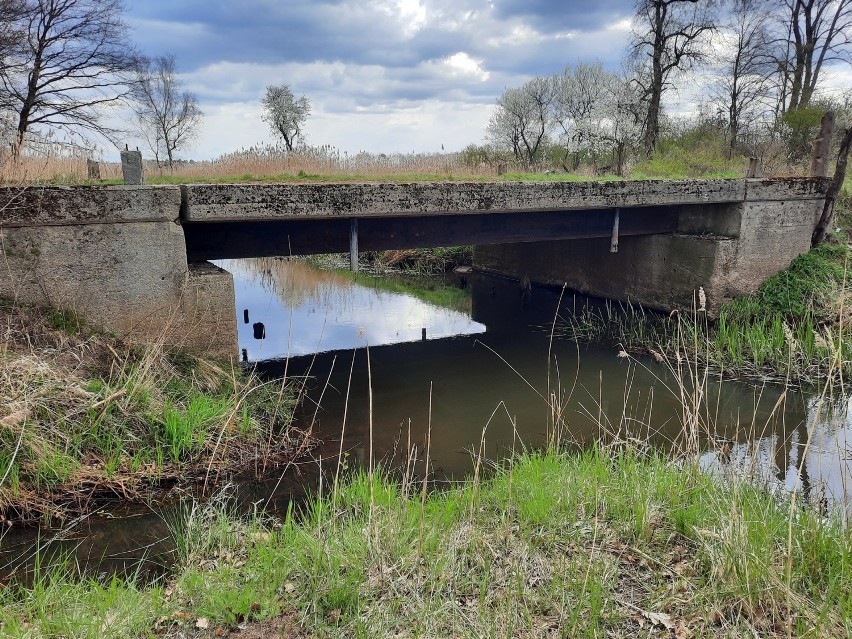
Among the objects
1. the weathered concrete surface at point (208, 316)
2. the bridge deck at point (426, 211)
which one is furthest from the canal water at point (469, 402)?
the bridge deck at point (426, 211)

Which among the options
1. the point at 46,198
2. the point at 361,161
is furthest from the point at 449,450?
the point at 361,161

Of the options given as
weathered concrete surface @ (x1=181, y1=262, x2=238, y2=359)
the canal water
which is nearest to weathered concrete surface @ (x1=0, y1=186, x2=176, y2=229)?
weathered concrete surface @ (x1=181, y1=262, x2=238, y2=359)

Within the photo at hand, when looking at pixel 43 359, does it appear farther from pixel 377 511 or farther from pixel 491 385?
pixel 491 385

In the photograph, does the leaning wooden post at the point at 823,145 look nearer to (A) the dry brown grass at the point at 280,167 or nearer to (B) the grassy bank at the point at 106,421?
(A) the dry brown grass at the point at 280,167

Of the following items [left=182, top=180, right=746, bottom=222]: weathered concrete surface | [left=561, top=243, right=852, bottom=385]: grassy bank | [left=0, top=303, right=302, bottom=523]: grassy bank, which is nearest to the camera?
[left=0, top=303, right=302, bottom=523]: grassy bank

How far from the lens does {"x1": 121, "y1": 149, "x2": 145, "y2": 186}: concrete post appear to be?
5891mm

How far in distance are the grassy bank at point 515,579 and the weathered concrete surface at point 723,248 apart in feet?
23.1

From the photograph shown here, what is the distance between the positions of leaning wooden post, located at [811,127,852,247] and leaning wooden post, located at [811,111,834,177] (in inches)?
7.5

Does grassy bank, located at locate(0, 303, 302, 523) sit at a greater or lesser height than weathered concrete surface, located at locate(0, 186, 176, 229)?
lesser

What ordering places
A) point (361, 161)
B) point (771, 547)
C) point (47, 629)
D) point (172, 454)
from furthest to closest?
point (361, 161) < point (172, 454) < point (771, 547) < point (47, 629)

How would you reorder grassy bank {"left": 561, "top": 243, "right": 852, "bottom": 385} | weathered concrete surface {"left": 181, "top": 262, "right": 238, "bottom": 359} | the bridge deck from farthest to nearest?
grassy bank {"left": 561, "top": 243, "right": 852, "bottom": 385} → the bridge deck → weathered concrete surface {"left": 181, "top": 262, "right": 238, "bottom": 359}

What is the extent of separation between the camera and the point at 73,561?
3.73 m

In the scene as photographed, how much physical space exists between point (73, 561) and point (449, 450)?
3026 millimetres

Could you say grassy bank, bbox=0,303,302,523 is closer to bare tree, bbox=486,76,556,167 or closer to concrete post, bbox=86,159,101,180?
concrete post, bbox=86,159,101,180
